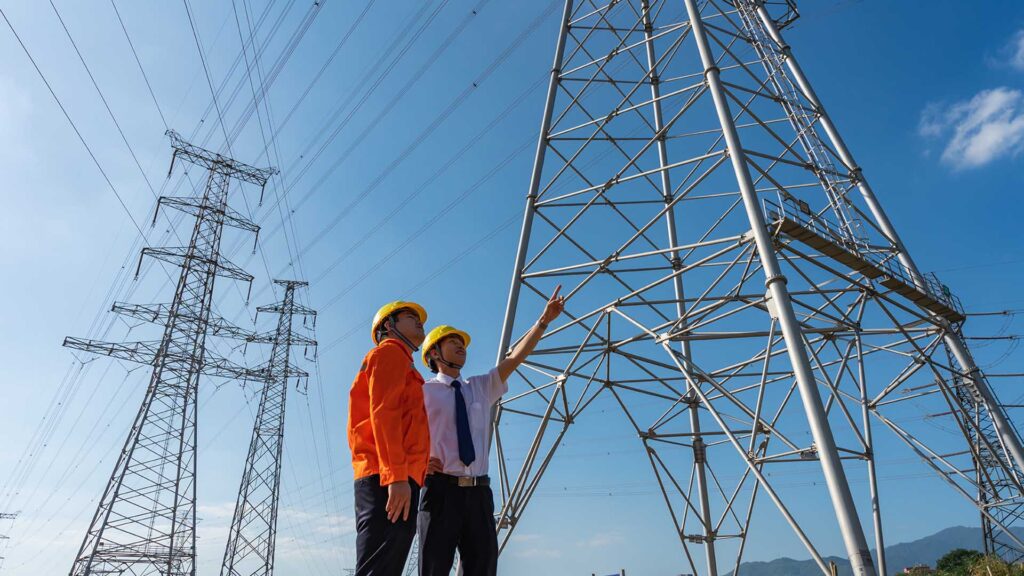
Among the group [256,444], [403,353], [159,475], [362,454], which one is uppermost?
[256,444]

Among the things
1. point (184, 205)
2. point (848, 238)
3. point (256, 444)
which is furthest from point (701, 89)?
point (256, 444)

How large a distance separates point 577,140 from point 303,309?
21.9 m

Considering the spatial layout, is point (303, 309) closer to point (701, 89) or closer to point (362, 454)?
point (701, 89)

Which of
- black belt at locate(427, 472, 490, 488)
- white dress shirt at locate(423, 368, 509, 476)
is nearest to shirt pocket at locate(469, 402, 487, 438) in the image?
white dress shirt at locate(423, 368, 509, 476)

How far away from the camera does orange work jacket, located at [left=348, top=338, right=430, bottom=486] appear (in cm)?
276

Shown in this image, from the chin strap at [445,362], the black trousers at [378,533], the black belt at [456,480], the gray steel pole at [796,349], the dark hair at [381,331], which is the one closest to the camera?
the black trousers at [378,533]

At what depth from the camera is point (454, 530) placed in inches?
124

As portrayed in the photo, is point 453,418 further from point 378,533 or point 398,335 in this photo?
point 378,533

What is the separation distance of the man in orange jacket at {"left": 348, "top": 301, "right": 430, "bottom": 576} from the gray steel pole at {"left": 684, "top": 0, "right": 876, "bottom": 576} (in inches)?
198

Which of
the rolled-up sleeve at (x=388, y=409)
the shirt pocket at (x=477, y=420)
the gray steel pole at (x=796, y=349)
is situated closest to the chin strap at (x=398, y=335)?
the rolled-up sleeve at (x=388, y=409)

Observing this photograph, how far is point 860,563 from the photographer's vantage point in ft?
19.6

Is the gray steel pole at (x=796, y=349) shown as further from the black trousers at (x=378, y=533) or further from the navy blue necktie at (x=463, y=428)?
the black trousers at (x=378, y=533)

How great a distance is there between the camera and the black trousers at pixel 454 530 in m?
3.09

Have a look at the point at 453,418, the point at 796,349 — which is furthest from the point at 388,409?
the point at 796,349
